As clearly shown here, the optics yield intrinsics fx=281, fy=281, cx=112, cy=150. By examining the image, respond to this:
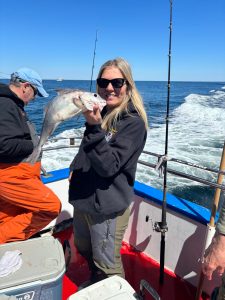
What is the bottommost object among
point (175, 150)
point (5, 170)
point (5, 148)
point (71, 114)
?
point (175, 150)

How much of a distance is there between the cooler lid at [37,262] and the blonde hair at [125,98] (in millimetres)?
967

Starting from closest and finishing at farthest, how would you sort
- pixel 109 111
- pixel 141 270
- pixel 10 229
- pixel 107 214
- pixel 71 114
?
1. pixel 71 114
2. pixel 107 214
3. pixel 109 111
4. pixel 10 229
5. pixel 141 270

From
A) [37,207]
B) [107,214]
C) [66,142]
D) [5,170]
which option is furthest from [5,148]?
[66,142]

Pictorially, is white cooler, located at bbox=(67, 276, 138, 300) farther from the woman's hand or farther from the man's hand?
the woman's hand

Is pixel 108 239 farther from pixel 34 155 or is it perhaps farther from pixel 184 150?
pixel 184 150

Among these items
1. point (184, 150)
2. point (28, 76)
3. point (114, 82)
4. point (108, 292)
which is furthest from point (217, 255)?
point (184, 150)

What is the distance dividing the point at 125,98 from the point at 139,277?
1.96m

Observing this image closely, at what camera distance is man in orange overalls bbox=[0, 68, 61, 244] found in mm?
2516

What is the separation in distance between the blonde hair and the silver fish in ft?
0.93

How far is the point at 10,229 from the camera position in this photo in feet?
9.12

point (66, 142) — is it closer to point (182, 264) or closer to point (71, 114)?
point (182, 264)

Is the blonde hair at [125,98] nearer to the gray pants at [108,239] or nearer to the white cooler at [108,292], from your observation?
the gray pants at [108,239]

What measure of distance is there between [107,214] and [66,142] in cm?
808

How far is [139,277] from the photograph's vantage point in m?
2.99
